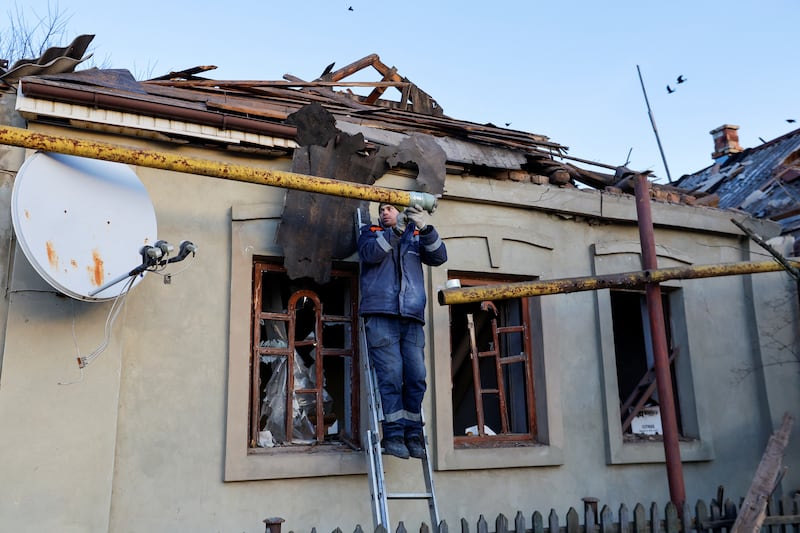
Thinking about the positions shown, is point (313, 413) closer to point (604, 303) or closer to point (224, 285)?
point (224, 285)

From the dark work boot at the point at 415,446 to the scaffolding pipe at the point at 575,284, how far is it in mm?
1112

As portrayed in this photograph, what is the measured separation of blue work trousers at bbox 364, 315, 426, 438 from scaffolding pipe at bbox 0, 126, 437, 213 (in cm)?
110

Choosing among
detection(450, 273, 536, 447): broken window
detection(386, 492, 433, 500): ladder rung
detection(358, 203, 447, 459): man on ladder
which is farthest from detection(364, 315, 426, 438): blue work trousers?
detection(450, 273, 536, 447): broken window

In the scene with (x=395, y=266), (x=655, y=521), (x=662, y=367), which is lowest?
(x=655, y=521)

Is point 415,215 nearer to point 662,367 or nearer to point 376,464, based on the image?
point 376,464

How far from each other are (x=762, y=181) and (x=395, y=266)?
25.6ft

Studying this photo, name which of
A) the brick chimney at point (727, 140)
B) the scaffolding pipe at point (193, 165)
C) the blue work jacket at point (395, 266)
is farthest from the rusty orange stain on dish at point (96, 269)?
the brick chimney at point (727, 140)

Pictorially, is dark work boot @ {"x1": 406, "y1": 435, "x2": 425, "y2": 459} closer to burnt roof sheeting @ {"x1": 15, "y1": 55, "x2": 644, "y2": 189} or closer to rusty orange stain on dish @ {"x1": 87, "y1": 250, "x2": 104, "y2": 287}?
rusty orange stain on dish @ {"x1": 87, "y1": 250, "x2": 104, "y2": 287}

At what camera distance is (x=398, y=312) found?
18.9 feet

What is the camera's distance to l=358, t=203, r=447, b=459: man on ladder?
565 cm

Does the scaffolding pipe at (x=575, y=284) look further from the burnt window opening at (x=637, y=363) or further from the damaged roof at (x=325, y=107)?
the damaged roof at (x=325, y=107)

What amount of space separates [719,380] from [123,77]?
672 cm

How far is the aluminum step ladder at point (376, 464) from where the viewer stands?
5.20 meters

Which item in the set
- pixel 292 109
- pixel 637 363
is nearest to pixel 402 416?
pixel 292 109
